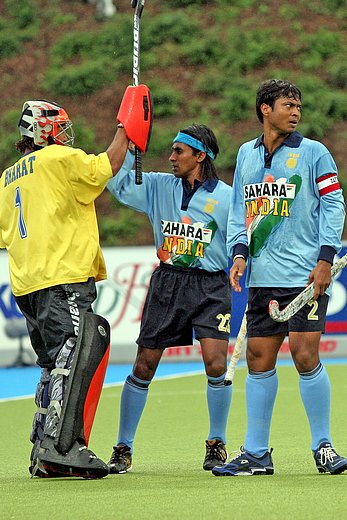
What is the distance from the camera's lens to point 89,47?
30625mm

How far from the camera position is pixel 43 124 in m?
6.85

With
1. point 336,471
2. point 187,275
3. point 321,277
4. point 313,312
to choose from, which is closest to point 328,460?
point 336,471

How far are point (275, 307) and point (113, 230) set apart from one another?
1951 centimetres

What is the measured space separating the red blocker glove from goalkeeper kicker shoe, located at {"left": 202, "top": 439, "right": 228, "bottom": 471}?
171cm

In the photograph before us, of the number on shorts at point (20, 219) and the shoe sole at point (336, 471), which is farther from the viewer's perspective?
the number on shorts at point (20, 219)

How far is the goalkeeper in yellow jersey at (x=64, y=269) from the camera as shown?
21.2 feet

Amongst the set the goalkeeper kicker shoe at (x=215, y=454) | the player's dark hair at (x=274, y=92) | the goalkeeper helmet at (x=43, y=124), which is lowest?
the goalkeeper kicker shoe at (x=215, y=454)

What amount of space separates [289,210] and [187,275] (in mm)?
1081

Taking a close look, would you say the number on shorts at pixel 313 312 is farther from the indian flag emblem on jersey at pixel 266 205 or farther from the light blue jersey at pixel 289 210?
the indian flag emblem on jersey at pixel 266 205

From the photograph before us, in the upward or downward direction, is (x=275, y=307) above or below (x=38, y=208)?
below

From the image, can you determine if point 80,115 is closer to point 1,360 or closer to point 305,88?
point 305,88

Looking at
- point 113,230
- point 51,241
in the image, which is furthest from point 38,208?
point 113,230

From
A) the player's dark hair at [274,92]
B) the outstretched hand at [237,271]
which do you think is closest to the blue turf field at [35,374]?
the outstretched hand at [237,271]

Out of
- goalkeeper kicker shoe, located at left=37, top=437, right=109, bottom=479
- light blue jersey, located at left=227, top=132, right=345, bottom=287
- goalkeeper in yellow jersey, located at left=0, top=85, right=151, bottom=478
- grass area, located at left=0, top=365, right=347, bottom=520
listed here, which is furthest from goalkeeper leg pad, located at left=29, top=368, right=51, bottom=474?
light blue jersey, located at left=227, top=132, right=345, bottom=287
